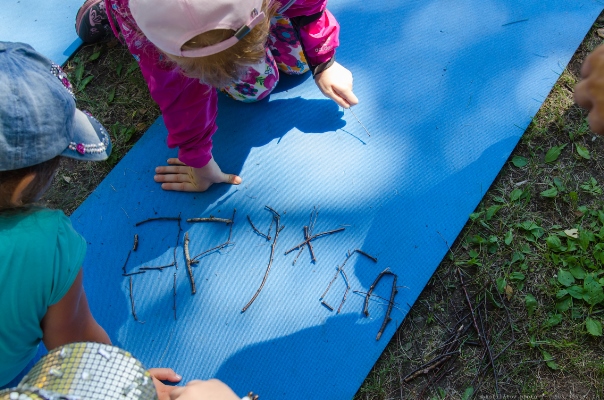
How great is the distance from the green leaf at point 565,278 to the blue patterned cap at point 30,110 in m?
1.62

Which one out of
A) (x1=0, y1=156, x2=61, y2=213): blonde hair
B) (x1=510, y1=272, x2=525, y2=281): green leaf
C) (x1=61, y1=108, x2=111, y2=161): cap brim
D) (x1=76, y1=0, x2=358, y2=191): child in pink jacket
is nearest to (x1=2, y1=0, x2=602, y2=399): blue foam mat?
(x1=76, y1=0, x2=358, y2=191): child in pink jacket

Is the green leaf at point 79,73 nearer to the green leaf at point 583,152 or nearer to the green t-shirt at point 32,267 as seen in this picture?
the green t-shirt at point 32,267

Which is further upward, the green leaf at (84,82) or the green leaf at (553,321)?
the green leaf at (84,82)

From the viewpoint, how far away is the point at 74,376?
3.14ft

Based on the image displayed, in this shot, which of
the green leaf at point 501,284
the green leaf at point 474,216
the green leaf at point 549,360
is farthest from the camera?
the green leaf at point 474,216

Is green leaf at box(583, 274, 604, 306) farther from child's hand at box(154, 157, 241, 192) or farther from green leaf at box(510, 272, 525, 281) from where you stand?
child's hand at box(154, 157, 241, 192)

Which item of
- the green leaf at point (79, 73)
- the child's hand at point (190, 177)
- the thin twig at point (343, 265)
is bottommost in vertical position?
the thin twig at point (343, 265)

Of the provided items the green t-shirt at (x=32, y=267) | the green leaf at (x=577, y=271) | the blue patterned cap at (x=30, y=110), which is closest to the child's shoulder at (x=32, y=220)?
the green t-shirt at (x=32, y=267)

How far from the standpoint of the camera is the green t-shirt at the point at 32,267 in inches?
44.2

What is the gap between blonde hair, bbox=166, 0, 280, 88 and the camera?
4.03 feet

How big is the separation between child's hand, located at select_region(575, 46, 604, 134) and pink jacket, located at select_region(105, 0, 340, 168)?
90 cm

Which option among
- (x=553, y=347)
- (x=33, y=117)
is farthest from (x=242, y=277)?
(x=553, y=347)

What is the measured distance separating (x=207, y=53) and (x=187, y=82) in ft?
1.24

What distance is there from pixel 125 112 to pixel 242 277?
97 cm
